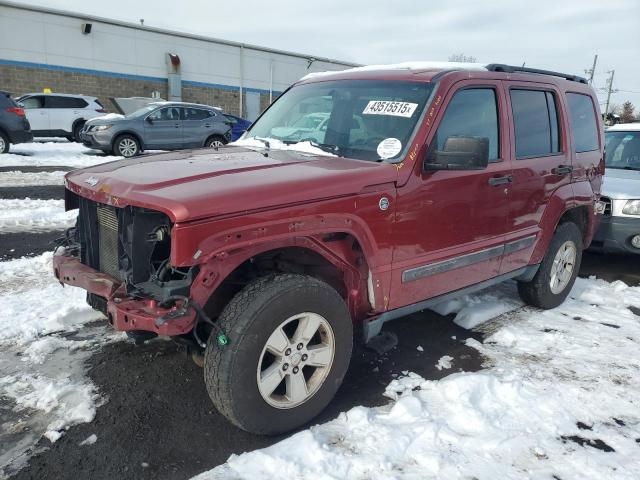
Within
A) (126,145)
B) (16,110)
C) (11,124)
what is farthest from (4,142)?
(126,145)

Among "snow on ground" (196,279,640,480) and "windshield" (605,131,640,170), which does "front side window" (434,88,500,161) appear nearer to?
"snow on ground" (196,279,640,480)

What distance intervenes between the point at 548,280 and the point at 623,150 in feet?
13.6

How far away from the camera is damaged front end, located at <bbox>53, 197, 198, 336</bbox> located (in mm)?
2377

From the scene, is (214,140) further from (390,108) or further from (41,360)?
(390,108)

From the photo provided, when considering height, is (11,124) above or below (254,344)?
above

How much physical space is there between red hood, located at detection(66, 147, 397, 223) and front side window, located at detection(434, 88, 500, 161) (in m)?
0.61

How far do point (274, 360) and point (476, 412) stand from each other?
1.21 m

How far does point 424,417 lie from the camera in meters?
2.88

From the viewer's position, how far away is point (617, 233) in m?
6.12

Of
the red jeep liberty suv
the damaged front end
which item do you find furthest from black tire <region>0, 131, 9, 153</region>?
the damaged front end

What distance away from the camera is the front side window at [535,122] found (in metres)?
3.96

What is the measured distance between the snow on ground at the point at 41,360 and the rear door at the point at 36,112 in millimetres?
15173

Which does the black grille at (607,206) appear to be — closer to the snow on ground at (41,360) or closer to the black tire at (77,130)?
the snow on ground at (41,360)

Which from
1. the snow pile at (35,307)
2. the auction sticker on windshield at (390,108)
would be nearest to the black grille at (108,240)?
the snow pile at (35,307)
